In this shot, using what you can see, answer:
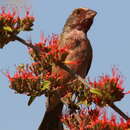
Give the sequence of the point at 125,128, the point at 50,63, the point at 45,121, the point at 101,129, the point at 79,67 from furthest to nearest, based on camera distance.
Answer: the point at 79,67, the point at 45,121, the point at 50,63, the point at 101,129, the point at 125,128

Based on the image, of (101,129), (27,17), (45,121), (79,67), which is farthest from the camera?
(79,67)

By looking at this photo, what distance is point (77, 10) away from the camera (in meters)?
9.55

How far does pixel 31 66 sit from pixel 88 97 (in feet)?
2.29

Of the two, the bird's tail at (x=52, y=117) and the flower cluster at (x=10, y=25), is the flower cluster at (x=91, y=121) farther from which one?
the bird's tail at (x=52, y=117)

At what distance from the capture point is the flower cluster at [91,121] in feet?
13.5

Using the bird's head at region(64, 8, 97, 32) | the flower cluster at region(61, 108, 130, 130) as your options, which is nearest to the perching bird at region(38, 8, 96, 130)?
the bird's head at region(64, 8, 97, 32)

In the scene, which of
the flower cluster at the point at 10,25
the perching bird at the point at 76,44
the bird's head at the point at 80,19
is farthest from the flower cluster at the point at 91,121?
the bird's head at the point at 80,19

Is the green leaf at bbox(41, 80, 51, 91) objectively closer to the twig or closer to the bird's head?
the twig

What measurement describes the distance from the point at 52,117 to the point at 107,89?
166 inches

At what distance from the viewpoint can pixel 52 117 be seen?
846 centimetres

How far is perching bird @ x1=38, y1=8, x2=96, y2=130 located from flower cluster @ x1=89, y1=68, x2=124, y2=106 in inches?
158

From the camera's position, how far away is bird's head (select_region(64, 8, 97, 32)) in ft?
30.0

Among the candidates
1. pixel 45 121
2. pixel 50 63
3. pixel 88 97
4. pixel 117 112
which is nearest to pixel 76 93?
pixel 88 97

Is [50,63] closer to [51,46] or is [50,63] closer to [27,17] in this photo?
[51,46]
